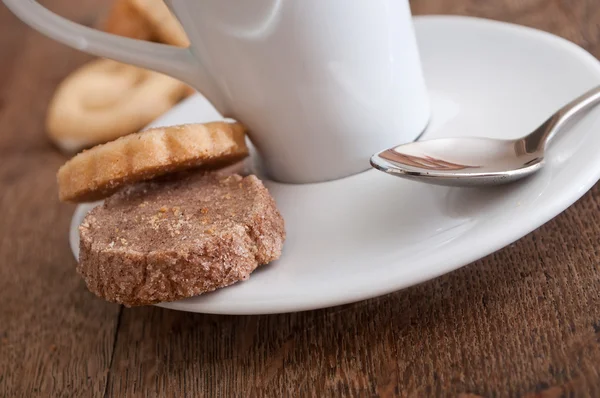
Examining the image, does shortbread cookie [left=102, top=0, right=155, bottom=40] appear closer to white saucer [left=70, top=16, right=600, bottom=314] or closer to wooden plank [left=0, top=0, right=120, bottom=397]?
wooden plank [left=0, top=0, right=120, bottom=397]

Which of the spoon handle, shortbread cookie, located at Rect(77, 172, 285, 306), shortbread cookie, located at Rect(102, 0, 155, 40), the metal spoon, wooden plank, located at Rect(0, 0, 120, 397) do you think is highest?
the spoon handle

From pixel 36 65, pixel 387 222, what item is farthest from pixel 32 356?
pixel 36 65

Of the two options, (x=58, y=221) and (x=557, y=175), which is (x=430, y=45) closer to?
(x=557, y=175)

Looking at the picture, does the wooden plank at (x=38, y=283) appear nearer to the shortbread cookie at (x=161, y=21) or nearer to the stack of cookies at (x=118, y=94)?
the stack of cookies at (x=118, y=94)

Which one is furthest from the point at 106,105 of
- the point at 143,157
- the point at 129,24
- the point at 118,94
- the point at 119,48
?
the point at 143,157

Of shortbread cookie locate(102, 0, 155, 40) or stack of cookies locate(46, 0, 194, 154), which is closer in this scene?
stack of cookies locate(46, 0, 194, 154)

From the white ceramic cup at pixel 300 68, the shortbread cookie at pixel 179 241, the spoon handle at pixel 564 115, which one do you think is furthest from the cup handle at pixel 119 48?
the spoon handle at pixel 564 115

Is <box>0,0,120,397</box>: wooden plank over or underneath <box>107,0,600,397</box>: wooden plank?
underneath

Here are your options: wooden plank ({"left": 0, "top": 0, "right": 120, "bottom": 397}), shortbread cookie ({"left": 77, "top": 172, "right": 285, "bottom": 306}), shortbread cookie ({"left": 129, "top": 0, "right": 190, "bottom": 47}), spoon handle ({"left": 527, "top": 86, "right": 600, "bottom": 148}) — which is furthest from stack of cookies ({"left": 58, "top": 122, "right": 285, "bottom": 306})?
shortbread cookie ({"left": 129, "top": 0, "right": 190, "bottom": 47})
